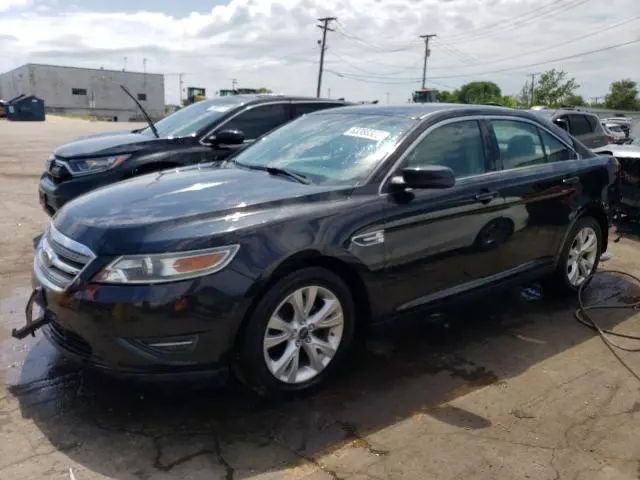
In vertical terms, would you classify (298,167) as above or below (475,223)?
above

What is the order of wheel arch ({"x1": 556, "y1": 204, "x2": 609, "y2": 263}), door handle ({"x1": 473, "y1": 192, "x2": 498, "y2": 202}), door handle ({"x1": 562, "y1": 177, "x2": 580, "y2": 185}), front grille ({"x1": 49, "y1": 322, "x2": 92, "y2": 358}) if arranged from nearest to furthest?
front grille ({"x1": 49, "y1": 322, "x2": 92, "y2": 358}), door handle ({"x1": 473, "y1": 192, "x2": 498, "y2": 202}), door handle ({"x1": 562, "y1": 177, "x2": 580, "y2": 185}), wheel arch ({"x1": 556, "y1": 204, "x2": 609, "y2": 263})

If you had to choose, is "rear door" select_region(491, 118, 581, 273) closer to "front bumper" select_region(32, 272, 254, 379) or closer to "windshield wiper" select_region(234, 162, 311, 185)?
"windshield wiper" select_region(234, 162, 311, 185)

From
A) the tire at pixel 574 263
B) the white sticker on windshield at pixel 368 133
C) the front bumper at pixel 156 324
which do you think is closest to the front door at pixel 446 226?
the white sticker on windshield at pixel 368 133

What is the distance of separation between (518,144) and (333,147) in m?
1.59

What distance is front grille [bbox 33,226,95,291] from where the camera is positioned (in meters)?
3.04

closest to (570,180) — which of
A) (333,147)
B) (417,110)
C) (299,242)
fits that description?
(417,110)

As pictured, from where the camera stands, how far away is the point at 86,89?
8512 centimetres

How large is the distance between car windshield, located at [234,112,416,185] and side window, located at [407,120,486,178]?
0.17 meters

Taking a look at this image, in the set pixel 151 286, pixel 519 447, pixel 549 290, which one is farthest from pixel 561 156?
pixel 151 286

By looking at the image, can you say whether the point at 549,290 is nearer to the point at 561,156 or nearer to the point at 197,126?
the point at 561,156

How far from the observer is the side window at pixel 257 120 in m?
7.14

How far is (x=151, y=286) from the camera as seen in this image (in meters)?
2.86

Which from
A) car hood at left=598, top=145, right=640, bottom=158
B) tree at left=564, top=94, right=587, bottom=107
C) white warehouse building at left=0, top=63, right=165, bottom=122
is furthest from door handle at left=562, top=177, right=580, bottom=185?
white warehouse building at left=0, top=63, right=165, bottom=122

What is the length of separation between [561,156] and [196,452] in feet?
12.5
